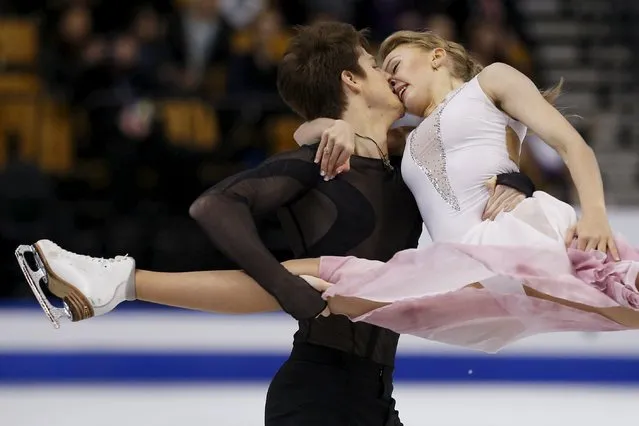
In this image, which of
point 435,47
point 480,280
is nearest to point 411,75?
point 435,47

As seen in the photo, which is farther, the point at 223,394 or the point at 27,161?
the point at 27,161

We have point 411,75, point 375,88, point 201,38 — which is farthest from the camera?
point 201,38

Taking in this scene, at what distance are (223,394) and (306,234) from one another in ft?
7.07

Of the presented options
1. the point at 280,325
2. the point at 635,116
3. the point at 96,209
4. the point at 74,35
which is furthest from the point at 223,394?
the point at 635,116

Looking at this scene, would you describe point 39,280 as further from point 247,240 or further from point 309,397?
point 309,397

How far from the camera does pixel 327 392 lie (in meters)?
2.40

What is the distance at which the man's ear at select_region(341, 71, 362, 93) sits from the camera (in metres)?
2.60

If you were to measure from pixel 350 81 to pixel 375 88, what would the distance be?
8 centimetres

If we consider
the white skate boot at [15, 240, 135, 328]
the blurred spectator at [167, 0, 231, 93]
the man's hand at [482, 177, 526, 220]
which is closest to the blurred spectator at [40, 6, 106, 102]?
the blurred spectator at [167, 0, 231, 93]

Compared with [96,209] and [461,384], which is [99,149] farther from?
Answer: [461,384]

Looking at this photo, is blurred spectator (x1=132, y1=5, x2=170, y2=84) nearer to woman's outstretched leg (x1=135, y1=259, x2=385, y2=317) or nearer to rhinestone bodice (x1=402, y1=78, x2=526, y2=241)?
rhinestone bodice (x1=402, y1=78, x2=526, y2=241)

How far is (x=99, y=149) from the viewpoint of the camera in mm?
6375

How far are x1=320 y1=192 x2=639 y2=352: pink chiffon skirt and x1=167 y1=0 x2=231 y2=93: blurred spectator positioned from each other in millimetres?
4583

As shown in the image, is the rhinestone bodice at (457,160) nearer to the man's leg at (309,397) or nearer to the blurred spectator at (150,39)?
the man's leg at (309,397)
